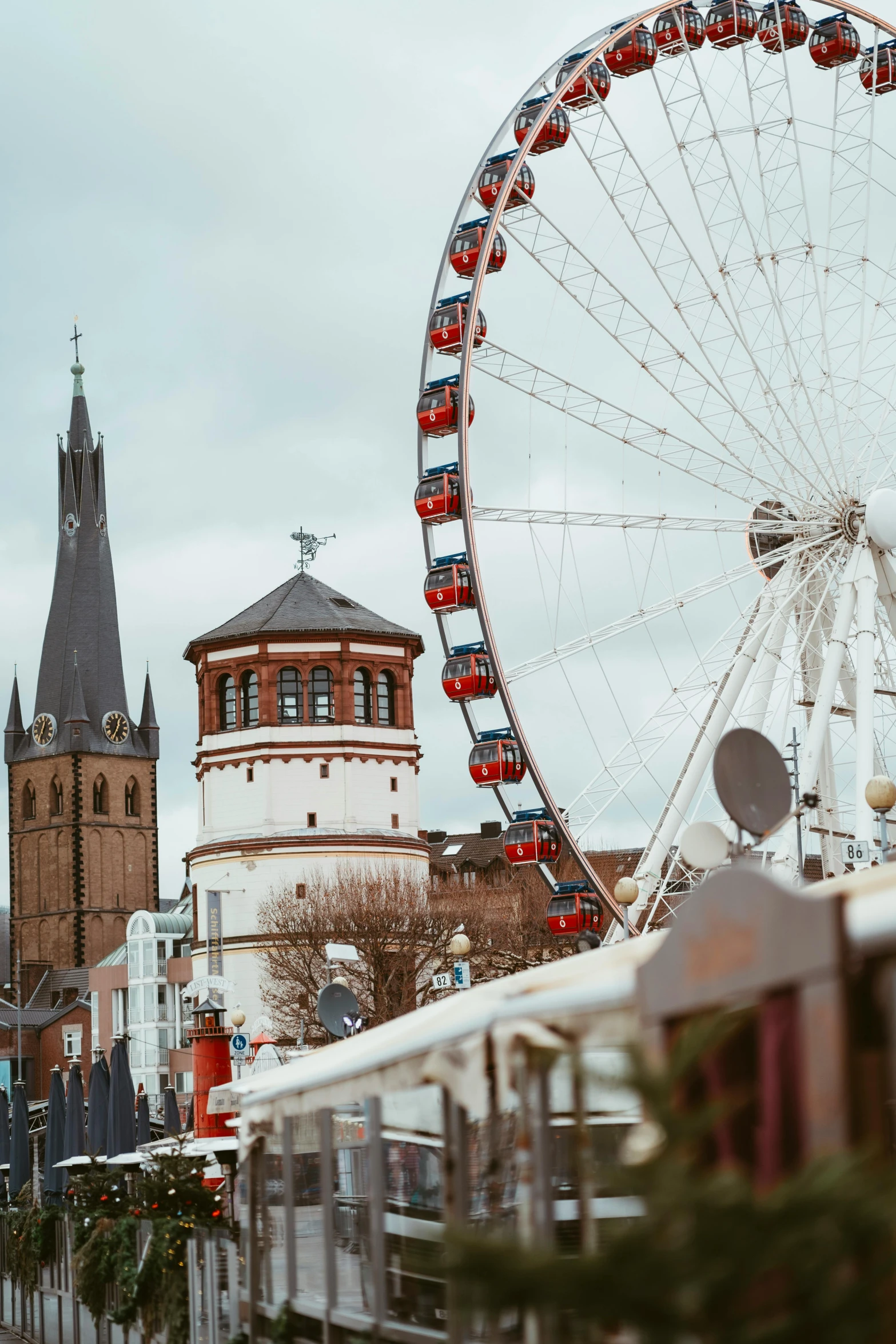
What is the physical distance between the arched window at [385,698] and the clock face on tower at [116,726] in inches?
2703

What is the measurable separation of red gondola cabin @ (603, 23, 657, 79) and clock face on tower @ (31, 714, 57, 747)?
12319 cm

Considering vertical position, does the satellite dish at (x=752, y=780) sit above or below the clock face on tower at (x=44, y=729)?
below

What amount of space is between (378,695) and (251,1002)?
15.7 meters

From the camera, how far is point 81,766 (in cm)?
15212

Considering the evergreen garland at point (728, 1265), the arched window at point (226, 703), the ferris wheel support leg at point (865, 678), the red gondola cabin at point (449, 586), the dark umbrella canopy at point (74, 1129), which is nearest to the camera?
the evergreen garland at point (728, 1265)

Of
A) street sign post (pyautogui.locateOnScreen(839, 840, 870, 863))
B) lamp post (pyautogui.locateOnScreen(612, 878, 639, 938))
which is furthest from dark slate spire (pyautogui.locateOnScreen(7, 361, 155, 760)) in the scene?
street sign post (pyautogui.locateOnScreen(839, 840, 870, 863))

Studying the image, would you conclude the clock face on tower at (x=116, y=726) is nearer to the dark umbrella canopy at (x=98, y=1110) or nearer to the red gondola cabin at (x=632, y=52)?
the dark umbrella canopy at (x=98, y=1110)

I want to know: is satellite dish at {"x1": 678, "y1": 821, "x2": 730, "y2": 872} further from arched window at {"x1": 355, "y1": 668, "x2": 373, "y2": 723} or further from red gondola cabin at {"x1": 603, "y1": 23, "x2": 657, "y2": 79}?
arched window at {"x1": 355, "y1": 668, "x2": 373, "y2": 723}

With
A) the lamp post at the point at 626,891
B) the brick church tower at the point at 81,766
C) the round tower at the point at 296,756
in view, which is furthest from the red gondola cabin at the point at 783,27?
the brick church tower at the point at 81,766

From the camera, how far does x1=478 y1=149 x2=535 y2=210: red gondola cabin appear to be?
34312 millimetres

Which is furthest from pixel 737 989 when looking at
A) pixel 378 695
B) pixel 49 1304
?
pixel 378 695

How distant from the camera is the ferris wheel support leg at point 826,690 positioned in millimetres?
30047

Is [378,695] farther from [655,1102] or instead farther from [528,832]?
[655,1102]

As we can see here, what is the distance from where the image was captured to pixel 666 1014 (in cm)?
631
